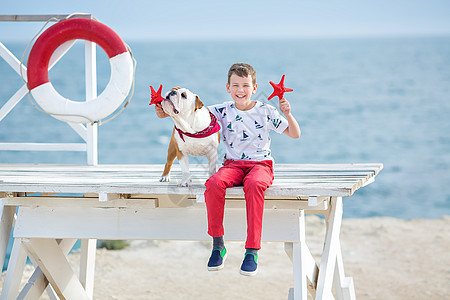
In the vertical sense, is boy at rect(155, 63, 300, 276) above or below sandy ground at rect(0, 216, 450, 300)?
above

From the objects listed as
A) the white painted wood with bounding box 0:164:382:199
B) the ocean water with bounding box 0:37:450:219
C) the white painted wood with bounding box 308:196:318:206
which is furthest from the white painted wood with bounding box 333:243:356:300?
the ocean water with bounding box 0:37:450:219

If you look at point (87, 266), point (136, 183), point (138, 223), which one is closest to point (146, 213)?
point (138, 223)

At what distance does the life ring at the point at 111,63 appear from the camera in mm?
4262

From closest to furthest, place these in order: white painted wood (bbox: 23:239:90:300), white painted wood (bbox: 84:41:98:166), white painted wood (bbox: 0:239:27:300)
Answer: white painted wood (bbox: 0:239:27:300) < white painted wood (bbox: 23:239:90:300) < white painted wood (bbox: 84:41:98:166)

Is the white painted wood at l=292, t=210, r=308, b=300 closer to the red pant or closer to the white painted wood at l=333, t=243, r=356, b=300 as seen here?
the red pant

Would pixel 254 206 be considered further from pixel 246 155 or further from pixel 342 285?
pixel 342 285

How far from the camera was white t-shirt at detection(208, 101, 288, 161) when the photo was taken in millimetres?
3162

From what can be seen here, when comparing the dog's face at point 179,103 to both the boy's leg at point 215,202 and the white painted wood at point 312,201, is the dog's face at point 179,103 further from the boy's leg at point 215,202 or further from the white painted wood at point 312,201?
the white painted wood at point 312,201

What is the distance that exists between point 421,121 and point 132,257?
20.8m

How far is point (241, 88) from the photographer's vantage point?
3.08 metres

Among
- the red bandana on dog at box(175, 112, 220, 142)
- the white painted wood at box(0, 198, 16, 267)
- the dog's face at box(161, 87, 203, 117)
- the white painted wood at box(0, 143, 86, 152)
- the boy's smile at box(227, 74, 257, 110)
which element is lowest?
the white painted wood at box(0, 198, 16, 267)

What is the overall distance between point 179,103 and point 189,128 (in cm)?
15

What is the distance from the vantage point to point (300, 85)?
30.0 metres

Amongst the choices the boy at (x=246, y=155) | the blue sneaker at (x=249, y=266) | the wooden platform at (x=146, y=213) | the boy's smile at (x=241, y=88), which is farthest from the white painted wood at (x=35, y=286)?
the boy's smile at (x=241, y=88)
